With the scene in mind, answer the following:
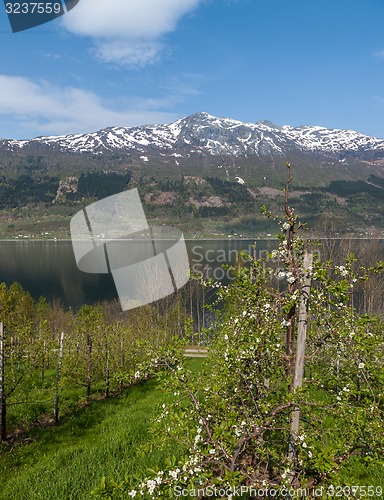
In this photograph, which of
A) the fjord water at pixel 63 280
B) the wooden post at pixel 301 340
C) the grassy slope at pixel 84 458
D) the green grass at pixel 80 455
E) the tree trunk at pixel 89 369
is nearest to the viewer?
the wooden post at pixel 301 340

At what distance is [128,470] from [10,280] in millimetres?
131813

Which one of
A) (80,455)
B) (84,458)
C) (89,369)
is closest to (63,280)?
(89,369)

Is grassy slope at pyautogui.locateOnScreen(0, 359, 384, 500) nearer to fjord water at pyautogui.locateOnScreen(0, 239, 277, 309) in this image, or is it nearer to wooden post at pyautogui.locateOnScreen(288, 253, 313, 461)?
wooden post at pyautogui.locateOnScreen(288, 253, 313, 461)

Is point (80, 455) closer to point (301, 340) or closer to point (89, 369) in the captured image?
point (301, 340)

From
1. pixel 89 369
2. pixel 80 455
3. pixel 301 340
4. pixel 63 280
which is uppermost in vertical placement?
pixel 301 340

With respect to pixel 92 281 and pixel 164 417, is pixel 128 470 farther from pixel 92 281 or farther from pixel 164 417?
pixel 92 281

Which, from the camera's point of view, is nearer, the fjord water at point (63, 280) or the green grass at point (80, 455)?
the green grass at point (80, 455)

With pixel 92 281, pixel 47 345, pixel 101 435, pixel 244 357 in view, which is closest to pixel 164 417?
pixel 244 357

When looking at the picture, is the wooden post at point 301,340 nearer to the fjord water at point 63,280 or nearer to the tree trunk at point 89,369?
the tree trunk at point 89,369

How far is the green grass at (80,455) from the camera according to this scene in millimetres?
7918

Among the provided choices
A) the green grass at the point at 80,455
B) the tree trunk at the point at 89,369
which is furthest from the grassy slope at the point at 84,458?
the tree trunk at the point at 89,369

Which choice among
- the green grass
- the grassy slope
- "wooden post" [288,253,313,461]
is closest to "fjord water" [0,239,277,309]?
the green grass

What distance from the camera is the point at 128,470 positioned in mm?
7918

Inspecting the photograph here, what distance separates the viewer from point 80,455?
1057cm
